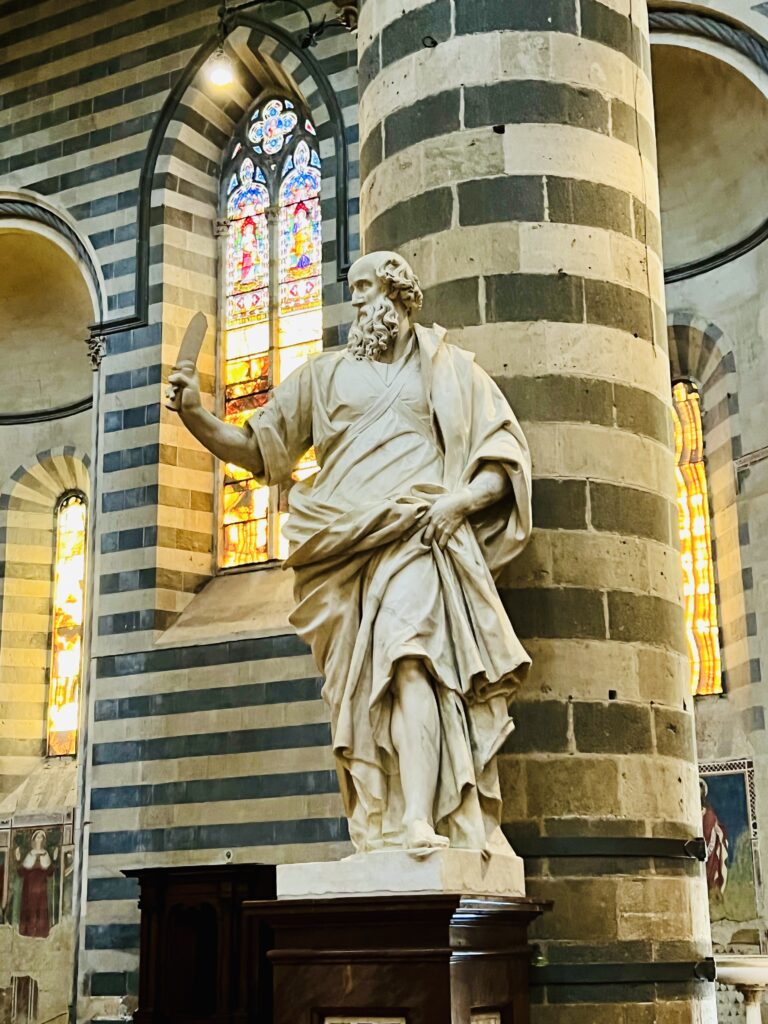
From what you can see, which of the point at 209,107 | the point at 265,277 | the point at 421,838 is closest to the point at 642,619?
the point at 421,838

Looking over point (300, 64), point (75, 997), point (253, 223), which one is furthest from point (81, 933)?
point (300, 64)

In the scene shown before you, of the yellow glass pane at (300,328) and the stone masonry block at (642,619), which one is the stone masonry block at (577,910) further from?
the yellow glass pane at (300,328)

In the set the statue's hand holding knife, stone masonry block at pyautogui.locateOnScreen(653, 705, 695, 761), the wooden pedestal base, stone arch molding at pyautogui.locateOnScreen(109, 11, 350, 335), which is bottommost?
the wooden pedestal base

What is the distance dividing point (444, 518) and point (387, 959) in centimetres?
149

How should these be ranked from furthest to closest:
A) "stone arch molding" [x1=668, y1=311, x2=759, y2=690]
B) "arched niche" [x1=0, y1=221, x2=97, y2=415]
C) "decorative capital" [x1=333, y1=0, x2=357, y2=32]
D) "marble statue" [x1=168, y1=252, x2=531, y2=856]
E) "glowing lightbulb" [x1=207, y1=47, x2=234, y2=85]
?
"arched niche" [x1=0, y1=221, x2=97, y2=415] < "glowing lightbulb" [x1=207, y1=47, x2=234, y2=85] < "stone arch molding" [x1=668, y1=311, x2=759, y2=690] < "decorative capital" [x1=333, y1=0, x2=357, y2=32] < "marble statue" [x1=168, y1=252, x2=531, y2=856]

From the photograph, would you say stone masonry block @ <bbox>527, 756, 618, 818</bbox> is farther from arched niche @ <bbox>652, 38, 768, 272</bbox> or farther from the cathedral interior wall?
arched niche @ <bbox>652, 38, 768, 272</bbox>

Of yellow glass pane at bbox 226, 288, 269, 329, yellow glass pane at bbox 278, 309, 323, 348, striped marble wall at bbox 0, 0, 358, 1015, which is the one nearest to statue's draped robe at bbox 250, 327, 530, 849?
striped marble wall at bbox 0, 0, 358, 1015

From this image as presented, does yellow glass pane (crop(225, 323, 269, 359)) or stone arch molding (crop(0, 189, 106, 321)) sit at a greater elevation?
stone arch molding (crop(0, 189, 106, 321))

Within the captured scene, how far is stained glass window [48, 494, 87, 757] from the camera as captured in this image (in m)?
16.2

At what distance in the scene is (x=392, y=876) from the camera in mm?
4938

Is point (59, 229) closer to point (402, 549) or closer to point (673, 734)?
point (673, 734)

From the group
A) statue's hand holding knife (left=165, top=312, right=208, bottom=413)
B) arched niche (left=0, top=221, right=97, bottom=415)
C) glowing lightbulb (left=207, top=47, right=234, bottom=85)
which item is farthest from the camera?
arched niche (left=0, top=221, right=97, bottom=415)

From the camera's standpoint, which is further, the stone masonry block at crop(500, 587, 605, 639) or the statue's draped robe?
the stone masonry block at crop(500, 587, 605, 639)

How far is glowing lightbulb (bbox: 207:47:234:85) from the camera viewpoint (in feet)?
48.5
